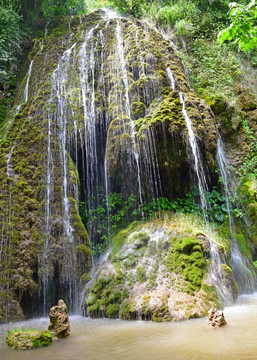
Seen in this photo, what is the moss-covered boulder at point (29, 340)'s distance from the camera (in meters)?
3.76

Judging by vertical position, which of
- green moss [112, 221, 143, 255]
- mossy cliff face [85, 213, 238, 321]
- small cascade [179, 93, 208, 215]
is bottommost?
mossy cliff face [85, 213, 238, 321]

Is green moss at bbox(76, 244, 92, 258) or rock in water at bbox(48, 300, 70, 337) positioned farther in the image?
green moss at bbox(76, 244, 92, 258)

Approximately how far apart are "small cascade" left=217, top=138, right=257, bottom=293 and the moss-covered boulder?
5.28 m

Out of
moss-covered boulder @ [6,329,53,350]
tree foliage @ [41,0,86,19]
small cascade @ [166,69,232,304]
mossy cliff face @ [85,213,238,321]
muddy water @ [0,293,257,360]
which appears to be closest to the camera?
muddy water @ [0,293,257,360]

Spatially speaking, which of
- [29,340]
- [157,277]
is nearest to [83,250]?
[157,277]

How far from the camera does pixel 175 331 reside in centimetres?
420

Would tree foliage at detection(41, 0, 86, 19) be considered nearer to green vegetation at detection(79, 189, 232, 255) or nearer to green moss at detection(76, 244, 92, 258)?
green vegetation at detection(79, 189, 232, 255)

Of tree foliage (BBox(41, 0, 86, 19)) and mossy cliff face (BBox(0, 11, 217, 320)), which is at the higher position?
tree foliage (BBox(41, 0, 86, 19))

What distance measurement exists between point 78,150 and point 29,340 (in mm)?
6361

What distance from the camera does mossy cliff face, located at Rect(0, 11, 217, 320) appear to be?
7184 millimetres

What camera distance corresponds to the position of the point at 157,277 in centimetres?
638

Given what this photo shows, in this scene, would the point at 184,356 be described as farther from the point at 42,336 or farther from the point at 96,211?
the point at 96,211

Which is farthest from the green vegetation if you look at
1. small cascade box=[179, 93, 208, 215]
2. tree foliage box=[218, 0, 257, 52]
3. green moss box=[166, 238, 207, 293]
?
tree foliage box=[218, 0, 257, 52]

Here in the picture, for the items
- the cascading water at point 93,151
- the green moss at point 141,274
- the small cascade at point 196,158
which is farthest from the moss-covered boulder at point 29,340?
the small cascade at point 196,158
